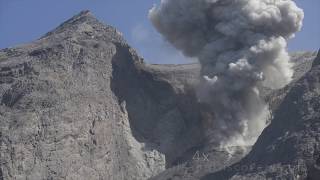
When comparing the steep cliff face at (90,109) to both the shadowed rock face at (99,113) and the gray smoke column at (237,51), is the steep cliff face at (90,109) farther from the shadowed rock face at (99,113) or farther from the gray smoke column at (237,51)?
the gray smoke column at (237,51)

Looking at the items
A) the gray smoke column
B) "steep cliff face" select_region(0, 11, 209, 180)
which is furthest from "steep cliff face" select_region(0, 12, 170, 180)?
the gray smoke column

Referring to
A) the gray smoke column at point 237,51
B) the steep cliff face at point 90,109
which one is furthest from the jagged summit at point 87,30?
the gray smoke column at point 237,51

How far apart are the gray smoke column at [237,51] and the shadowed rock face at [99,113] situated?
213 centimetres

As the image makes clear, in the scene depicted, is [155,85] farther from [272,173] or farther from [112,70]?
[272,173]

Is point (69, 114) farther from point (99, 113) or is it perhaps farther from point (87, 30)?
point (87, 30)

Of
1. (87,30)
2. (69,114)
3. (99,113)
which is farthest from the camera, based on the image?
(87,30)

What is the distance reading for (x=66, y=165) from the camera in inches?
2741

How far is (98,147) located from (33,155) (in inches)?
255

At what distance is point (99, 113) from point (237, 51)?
500 inches

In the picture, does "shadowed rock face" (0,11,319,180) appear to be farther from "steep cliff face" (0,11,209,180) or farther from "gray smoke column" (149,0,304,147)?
"gray smoke column" (149,0,304,147)

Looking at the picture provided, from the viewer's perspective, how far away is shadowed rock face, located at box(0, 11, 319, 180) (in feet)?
226

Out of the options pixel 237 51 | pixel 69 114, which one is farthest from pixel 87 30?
pixel 237 51

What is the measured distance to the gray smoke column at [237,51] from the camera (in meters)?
73.8

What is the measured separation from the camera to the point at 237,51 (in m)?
76.2
